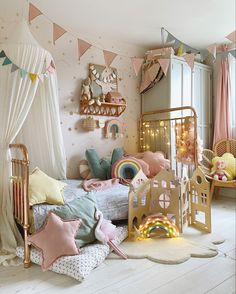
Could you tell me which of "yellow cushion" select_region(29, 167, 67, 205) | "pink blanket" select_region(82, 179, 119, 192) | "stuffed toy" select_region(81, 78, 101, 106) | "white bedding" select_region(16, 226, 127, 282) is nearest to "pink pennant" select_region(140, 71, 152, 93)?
"stuffed toy" select_region(81, 78, 101, 106)

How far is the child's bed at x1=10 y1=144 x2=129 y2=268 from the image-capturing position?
2125 mm

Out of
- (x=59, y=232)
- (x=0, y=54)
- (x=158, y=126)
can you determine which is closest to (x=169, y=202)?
(x=59, y=232)

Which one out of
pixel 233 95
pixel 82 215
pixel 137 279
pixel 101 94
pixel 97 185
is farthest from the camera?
pixel 233 95

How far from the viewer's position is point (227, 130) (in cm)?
433

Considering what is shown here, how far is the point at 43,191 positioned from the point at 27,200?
0.67 ft

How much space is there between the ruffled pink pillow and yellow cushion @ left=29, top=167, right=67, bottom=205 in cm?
19

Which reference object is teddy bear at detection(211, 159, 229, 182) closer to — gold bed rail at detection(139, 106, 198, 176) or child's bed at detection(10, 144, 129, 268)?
gold bed rail at detection(139, 106, 198, 176)

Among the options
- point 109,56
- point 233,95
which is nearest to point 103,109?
point 109,56

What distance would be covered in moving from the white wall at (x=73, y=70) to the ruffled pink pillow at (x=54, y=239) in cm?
147

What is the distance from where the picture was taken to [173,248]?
2.32m

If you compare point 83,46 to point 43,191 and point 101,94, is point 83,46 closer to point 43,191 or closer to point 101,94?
point 101,94

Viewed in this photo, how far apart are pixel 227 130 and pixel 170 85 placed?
1.19 m

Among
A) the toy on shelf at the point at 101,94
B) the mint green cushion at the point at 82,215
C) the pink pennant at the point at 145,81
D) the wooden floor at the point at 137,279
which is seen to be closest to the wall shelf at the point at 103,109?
the toy on shelf at the point at 101,94

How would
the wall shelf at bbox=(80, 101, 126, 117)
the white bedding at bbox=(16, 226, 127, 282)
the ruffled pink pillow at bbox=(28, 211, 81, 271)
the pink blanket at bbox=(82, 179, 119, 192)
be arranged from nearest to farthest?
the white bedding at bbox=(16, 226, 127, 282) < the ruffled pink pillow at bbox=(28, 211, 81, 271) < the pink blanket at bbox=(82, 179, 119, 192) < the wall shelf at bbox=(80, 101, 126, 117)
